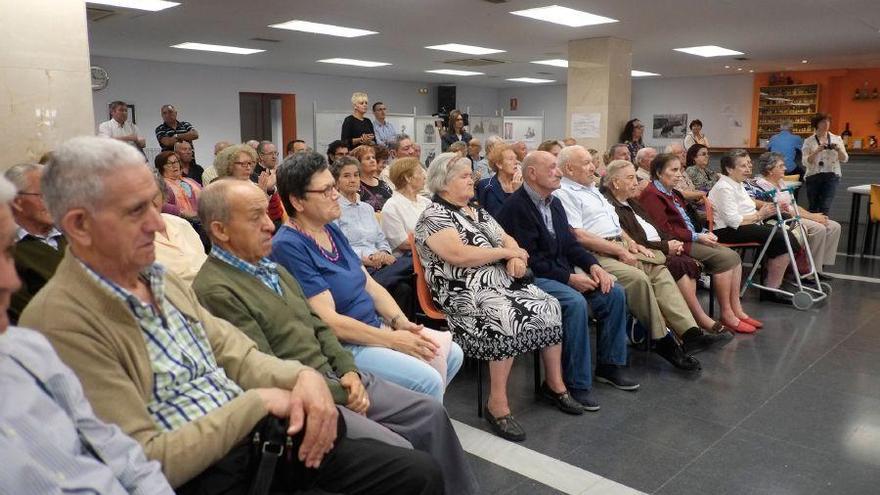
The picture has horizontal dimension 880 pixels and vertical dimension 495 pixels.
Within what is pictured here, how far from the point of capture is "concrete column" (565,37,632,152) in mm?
8969

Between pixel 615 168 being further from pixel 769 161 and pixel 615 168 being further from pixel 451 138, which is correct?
pixel 451 138

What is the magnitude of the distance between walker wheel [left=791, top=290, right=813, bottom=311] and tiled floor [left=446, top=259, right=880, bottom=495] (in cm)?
59

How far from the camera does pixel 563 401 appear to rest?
313cm

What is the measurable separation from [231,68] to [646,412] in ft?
40.9

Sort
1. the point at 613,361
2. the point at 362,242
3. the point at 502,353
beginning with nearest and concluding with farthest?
the point at 502,353, the point at 613,361, the point at 362,242

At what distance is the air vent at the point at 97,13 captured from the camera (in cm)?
709

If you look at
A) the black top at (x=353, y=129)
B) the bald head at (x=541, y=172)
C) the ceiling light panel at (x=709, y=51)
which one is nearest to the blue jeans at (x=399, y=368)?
the bald head at (x=541, y=172)

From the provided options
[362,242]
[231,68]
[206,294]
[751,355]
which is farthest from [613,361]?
[231,68]

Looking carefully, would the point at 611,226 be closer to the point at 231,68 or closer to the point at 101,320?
the point at 101,320

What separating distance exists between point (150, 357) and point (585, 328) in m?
2.25

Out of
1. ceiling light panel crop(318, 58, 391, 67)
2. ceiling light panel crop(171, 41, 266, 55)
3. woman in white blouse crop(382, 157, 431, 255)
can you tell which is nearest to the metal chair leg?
woman in white blouse crop(382, 157, 431, 255)

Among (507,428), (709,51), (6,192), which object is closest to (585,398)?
(507,428)

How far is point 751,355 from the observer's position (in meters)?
3.94

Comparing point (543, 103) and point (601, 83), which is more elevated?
point (543, 103)
